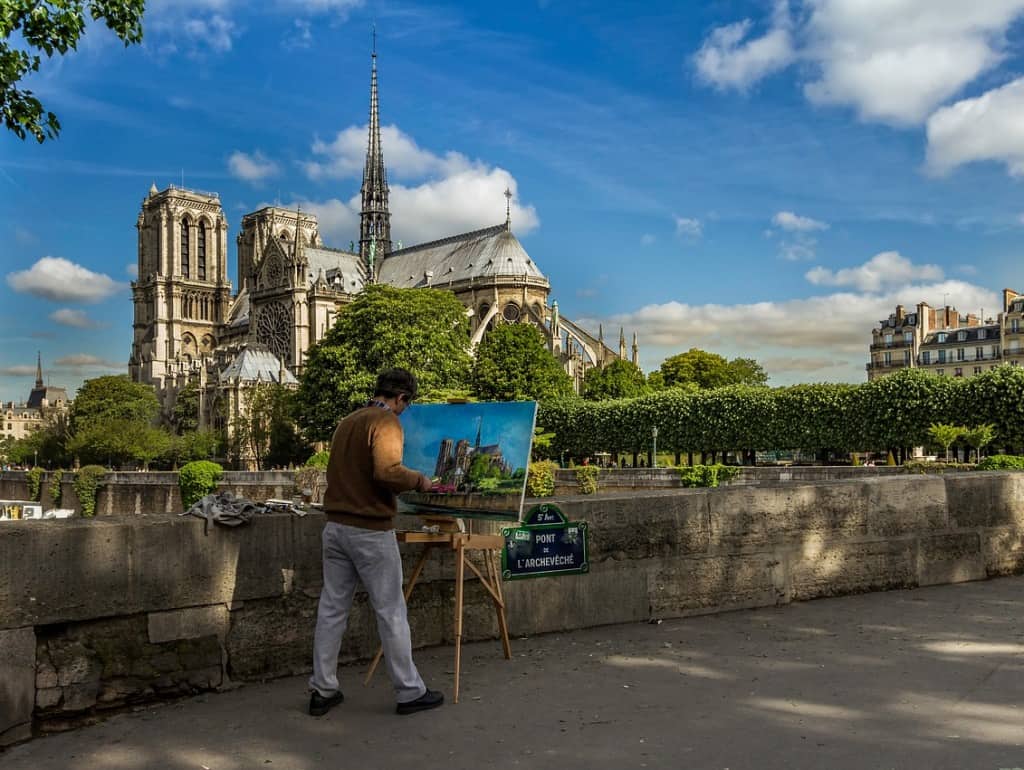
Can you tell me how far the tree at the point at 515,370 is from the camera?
6156 cm

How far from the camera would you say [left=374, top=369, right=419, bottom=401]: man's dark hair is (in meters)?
5.30

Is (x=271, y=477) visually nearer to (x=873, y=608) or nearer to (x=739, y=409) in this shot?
(x=739, y=409)

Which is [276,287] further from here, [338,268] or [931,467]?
[931,467]

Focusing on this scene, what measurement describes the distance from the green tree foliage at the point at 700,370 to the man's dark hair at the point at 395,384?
263ft

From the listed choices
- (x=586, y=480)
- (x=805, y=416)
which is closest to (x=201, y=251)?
(x=586, y=480)

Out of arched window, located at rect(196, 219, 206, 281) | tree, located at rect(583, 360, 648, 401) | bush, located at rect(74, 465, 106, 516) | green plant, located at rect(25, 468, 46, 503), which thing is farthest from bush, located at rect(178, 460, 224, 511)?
arched window, located at rect(196, 219, 206, 281)

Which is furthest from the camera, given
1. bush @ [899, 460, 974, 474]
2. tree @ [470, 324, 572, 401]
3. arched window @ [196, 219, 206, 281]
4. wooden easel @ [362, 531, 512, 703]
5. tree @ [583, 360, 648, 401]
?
arched window @ [196, 219, 206, 281]

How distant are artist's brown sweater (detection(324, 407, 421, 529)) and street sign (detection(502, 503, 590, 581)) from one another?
1.74 meters

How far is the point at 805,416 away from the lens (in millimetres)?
46031

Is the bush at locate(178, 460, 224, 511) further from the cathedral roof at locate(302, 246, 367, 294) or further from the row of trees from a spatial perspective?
the cathedral roof at locate(302, 246, 367, 294)

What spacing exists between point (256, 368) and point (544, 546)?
290 ft

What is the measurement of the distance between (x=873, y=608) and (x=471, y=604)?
3.18 m

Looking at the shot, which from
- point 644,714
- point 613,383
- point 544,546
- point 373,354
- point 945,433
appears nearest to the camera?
point 644,714

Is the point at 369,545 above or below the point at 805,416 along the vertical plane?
below
